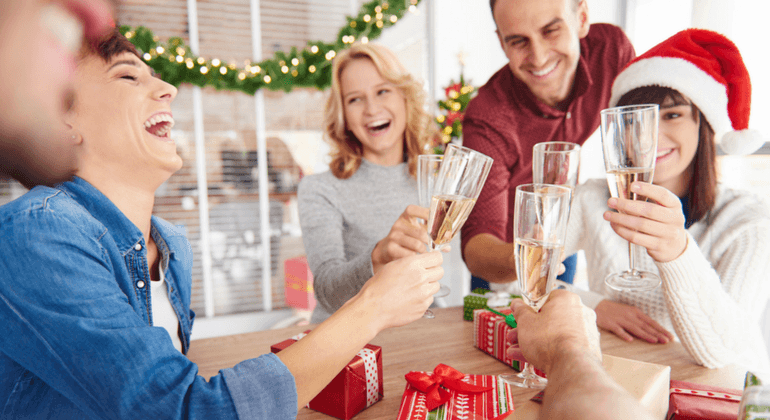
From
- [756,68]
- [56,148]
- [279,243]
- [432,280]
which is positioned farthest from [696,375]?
[279,243]

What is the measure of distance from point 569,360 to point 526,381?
26 cm

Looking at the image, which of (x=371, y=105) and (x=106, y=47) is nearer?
(x=106, y=47)

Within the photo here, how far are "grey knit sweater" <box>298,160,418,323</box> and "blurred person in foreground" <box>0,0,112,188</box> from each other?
1.00 metres

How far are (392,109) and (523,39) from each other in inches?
23.9

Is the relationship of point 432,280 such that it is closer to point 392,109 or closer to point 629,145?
point 629,145

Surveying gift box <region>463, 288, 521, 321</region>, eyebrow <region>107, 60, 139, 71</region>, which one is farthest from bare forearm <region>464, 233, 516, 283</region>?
eyebrow <region>107, 60, 139, 71</region>

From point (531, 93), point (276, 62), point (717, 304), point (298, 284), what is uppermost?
point (276, 62)

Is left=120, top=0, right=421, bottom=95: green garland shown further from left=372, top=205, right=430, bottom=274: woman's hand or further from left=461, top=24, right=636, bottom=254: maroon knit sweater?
left=372, top=205, right=430, bottom=274: woman's hand

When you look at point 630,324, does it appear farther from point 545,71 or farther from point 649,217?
point 545,71

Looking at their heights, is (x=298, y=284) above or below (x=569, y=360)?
below

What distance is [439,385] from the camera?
0.81m

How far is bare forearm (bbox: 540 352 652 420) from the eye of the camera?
0.48 m

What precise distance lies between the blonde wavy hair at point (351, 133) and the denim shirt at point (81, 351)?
132cm

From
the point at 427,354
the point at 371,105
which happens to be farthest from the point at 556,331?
the point at 371,105
